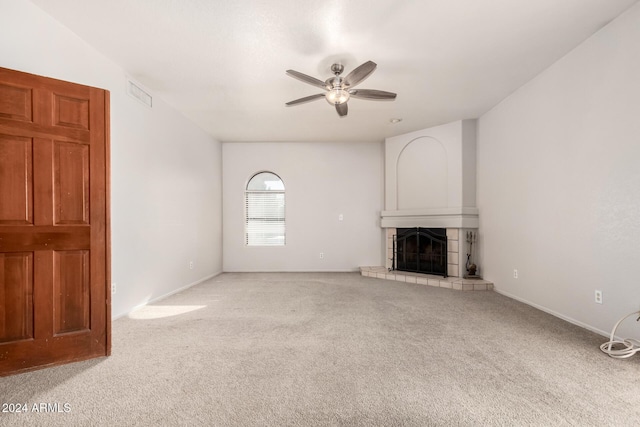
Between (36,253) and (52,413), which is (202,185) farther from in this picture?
(52,413)

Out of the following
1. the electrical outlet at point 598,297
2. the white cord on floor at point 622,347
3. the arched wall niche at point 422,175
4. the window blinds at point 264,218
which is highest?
the arched wall niche at point 422,175

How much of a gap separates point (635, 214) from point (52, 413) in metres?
4.03

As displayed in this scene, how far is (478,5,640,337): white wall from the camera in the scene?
2316mm

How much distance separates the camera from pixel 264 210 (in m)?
6.17

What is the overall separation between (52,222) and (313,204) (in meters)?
4.46

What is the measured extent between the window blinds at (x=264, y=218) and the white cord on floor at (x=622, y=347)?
4.95 m

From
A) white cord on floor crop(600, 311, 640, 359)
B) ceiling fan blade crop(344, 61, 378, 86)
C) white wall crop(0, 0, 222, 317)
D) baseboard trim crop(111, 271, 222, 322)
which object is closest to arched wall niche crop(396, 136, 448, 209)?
ceiling fan blade crop(344, 61, 378, 86)

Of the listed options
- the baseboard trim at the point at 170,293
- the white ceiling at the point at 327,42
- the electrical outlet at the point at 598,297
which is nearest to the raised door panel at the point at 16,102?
the white ceiling at the point at 327,42

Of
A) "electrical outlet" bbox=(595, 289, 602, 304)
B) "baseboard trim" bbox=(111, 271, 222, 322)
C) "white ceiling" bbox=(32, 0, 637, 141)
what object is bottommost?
"baseboard trim" bbox=(111, 271, 222, 322)

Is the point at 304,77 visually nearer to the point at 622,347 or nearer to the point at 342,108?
the point at 342,108

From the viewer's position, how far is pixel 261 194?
20.3 feet

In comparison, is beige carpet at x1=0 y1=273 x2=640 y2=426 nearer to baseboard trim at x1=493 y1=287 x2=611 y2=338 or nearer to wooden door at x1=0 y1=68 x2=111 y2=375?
baseboard trim at x1=493 y1=287 x2=611 y2=338

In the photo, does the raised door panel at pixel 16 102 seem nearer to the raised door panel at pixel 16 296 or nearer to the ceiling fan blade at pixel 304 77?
the raised door panel at pixel 16 296

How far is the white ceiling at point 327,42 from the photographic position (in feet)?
7.37
